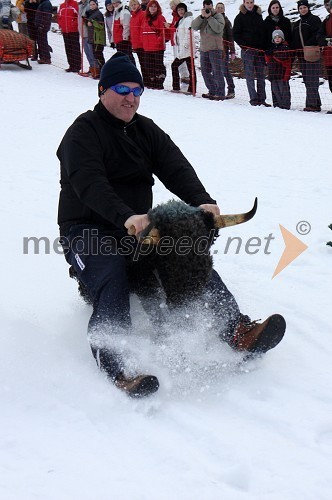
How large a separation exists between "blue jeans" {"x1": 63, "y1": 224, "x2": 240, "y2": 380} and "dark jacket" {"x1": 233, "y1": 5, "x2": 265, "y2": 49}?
895 cm

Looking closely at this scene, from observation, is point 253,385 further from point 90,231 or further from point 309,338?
point 90,231

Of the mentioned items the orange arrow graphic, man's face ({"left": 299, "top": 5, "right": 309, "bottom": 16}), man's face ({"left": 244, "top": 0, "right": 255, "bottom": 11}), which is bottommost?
the orange arrow graphic

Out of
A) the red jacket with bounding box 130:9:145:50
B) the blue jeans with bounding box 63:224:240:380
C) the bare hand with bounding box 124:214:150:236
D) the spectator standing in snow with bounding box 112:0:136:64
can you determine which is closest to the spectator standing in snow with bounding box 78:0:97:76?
the spectator standing in snow with bounding box 112:0:136:64

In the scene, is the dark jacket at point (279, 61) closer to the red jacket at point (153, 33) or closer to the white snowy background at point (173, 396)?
the red jacket at point (153, 33)

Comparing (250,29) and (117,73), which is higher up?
(117,73)

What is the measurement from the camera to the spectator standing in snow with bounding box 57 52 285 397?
3.46 m

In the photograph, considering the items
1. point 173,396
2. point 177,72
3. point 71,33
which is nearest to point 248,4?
point 177,72

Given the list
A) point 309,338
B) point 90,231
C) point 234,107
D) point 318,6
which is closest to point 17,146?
point 234,107

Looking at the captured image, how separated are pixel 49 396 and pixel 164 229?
3.45 ft

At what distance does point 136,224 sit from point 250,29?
31.2 ft

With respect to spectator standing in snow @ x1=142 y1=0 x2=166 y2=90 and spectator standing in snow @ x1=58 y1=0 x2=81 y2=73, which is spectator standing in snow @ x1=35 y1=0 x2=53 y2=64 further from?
spectator standing in snow @ x1=142 y1=0 x2=166 y2=90

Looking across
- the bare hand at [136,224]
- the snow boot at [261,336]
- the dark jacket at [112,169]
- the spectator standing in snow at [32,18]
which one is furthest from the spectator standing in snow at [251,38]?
the bare hand at [136,224]

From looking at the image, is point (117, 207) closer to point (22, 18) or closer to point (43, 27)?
point (43, 27)

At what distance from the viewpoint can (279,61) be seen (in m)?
11.4
